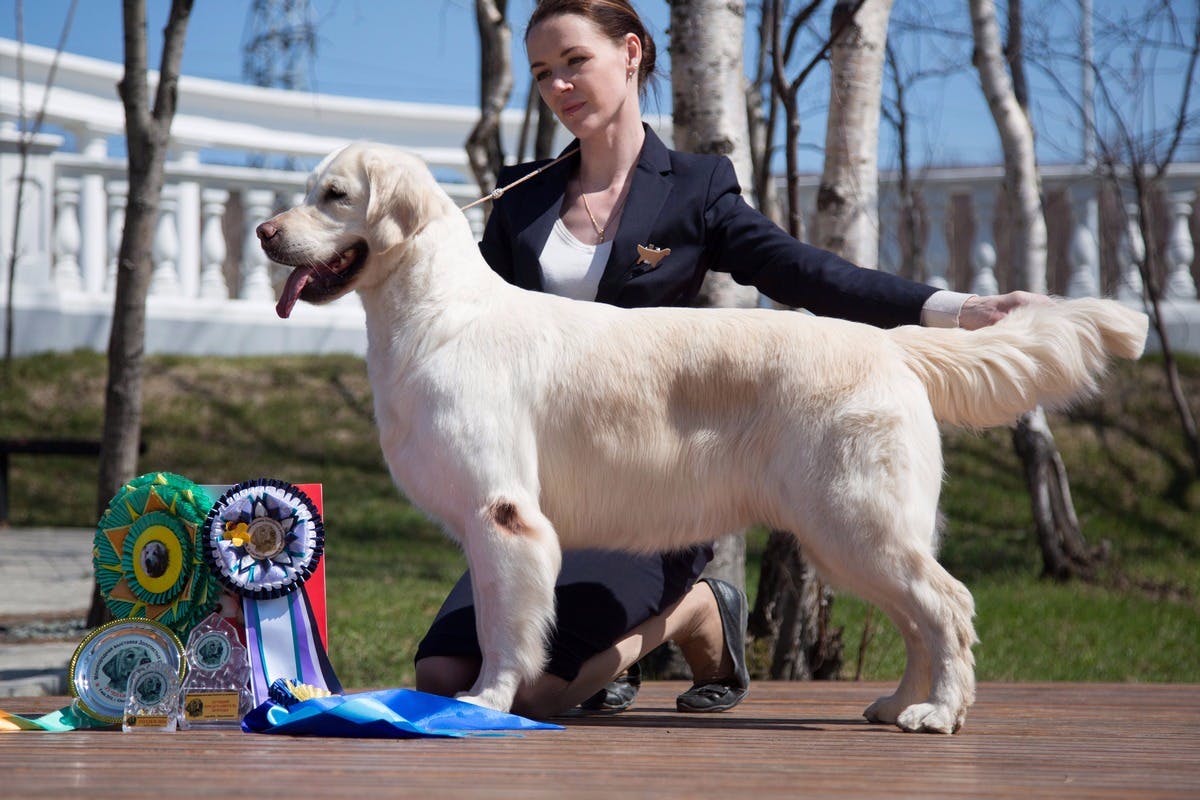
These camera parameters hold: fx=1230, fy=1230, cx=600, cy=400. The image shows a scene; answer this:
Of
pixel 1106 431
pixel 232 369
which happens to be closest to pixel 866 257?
pixel 1106 431

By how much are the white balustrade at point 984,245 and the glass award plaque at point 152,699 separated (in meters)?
9.28

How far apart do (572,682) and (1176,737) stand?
59.1 inches

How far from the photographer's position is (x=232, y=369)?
11484mm

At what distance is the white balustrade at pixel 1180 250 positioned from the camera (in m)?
10.6

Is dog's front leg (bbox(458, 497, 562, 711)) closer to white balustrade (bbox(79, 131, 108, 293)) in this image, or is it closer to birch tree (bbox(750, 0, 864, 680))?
birch tree (bbox(750, 0, 864, 680))

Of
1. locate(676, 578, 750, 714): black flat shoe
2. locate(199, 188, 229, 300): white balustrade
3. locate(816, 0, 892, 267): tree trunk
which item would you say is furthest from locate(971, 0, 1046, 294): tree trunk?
locate(199, 188, 229, 300): white balustrade

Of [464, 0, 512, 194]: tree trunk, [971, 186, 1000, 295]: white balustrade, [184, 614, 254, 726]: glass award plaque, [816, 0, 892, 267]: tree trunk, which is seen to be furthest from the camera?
[971, 186, 1000, 295]: white balustrade

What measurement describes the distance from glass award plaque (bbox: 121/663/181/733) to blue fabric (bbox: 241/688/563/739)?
19cm

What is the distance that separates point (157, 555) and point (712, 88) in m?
2.63

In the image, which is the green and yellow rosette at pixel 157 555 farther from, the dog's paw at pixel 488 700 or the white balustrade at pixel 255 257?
the white balustrade at pixel 255 257

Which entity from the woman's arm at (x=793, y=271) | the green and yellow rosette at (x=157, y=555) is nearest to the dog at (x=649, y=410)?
the woman's arm at (x=793, y=271)

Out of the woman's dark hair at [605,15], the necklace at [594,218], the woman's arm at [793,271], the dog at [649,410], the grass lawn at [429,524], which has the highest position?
the woman's dark hair at [605,15]

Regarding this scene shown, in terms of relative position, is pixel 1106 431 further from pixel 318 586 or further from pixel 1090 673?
pixel 318 586

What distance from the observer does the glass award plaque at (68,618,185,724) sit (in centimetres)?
292
